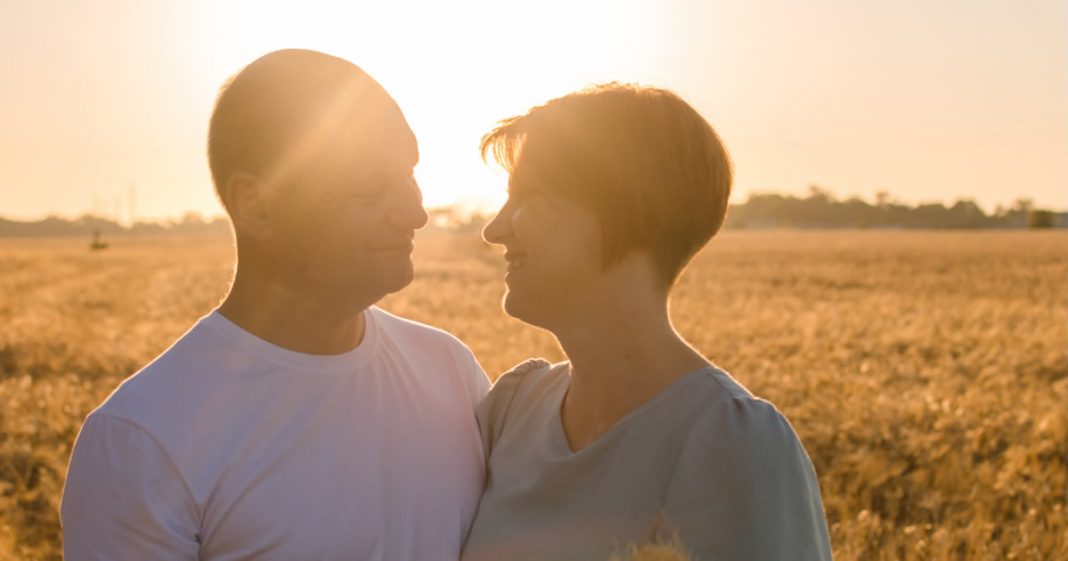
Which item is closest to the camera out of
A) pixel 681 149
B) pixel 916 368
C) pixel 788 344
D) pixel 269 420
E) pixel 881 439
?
pixel 681 149

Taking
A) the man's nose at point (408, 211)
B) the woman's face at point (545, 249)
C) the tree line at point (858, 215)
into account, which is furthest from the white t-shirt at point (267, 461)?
the tree line at point (858, 215)

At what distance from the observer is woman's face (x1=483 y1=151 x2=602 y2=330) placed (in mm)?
2531

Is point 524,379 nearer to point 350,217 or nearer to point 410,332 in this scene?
point 410,332

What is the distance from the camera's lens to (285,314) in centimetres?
275

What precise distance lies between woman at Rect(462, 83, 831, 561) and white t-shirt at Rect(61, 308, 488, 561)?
0.24 m

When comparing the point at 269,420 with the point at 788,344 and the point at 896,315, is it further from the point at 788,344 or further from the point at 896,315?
the point at 896,315

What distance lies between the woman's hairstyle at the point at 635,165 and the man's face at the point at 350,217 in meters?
0.44

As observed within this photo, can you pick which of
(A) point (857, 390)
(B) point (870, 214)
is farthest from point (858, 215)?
(A) point (857, 390)

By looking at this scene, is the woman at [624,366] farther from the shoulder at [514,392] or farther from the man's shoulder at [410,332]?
the man's shoulder at [410,332]

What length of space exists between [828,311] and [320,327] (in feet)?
50.2

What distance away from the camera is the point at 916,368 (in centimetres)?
1075

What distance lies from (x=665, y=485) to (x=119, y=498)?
1.22 m

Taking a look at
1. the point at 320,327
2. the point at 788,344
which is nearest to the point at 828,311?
the point at 788,344

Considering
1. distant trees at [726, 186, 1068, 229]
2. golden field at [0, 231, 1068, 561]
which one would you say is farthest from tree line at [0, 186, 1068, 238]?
golden field at [0, 231, 1068, 561]
